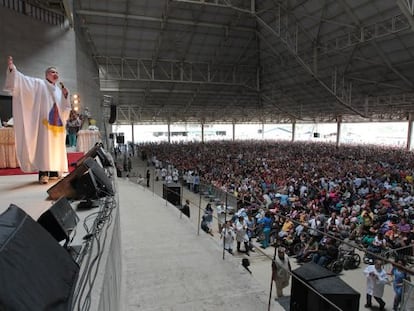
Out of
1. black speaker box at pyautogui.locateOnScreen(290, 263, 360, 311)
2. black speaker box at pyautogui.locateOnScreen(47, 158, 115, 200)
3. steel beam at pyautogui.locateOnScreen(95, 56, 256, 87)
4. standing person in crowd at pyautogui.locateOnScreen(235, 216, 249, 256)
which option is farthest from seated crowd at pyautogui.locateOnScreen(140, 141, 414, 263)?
steel beam at pyautogui.locateOnScreen(95, 56, 256, 87)

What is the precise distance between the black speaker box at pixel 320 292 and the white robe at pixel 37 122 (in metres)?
3.85

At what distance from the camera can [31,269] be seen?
3.94 ft

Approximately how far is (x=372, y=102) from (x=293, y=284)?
26266mm

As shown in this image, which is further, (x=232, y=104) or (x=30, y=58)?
(x=232, y=104)

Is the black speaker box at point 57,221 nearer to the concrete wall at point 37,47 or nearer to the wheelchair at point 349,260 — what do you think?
the wheelchair at point 349,260

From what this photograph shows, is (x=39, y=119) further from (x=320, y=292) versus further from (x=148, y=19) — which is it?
(x=148, y=19)

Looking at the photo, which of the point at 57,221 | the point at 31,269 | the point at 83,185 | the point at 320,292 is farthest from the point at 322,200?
the point at 31,269

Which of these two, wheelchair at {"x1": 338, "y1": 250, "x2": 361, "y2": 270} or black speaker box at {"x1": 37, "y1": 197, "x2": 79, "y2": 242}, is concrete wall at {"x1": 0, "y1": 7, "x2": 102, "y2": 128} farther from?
wheelchair at {"x1": 338, "y1": 250, "x2": 361, "y2": 270}

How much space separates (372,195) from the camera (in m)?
11.6

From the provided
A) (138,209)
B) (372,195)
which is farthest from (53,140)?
(372,195)

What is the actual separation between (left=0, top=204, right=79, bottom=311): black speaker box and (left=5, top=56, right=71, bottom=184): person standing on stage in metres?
3.31

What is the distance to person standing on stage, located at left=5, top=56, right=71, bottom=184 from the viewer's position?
14.2 feet

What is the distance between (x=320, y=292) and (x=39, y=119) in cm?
455

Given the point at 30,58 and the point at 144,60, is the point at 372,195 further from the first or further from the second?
the point at 144,60
